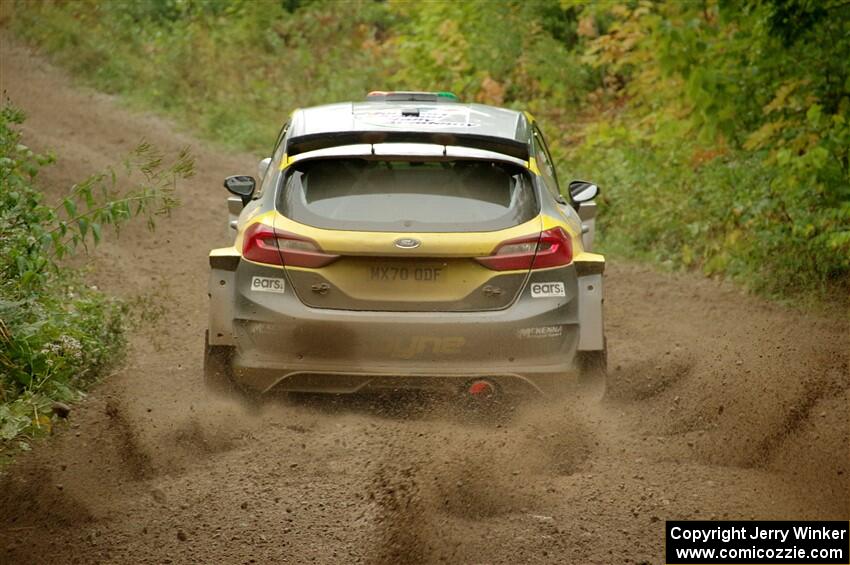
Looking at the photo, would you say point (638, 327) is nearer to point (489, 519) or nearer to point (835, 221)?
point (835, 221)

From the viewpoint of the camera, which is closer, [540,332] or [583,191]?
[540,332]

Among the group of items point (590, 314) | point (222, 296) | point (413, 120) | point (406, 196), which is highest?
point (413, 120)

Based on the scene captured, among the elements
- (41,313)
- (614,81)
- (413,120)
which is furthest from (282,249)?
(614,81)

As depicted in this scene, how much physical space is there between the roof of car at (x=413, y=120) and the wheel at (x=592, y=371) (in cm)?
121

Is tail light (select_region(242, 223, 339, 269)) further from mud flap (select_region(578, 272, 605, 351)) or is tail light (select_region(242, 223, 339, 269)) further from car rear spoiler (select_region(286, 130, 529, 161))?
mud flap (select_region(578, 272, 605, 351))

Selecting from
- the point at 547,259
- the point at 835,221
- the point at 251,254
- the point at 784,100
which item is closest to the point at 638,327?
the point at 835,221

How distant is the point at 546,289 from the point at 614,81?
11931 mm

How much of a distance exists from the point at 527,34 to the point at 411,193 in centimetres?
1243

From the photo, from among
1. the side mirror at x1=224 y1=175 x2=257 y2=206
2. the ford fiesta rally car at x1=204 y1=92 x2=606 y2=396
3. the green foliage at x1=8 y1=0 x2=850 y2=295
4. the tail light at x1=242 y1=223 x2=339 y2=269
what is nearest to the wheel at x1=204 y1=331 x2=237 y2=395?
the ford fiesta rally car at x1=204 y1=92 x2=606 y2=396

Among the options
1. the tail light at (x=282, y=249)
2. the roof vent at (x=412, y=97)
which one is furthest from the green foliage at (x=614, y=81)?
the tail light at (x=282, y=249)

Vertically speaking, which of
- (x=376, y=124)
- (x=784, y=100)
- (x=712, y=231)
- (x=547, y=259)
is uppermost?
(x=376, y=124)

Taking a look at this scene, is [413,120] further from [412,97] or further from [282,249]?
[412,97]

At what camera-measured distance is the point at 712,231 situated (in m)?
12.1

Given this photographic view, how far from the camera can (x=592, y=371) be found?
6445mm
